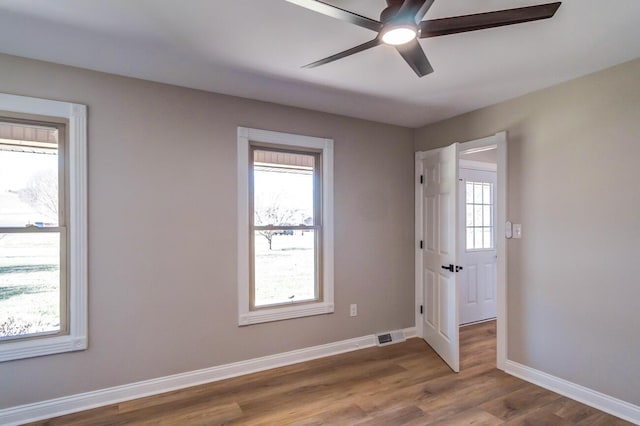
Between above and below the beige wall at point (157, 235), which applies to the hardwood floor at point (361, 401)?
below

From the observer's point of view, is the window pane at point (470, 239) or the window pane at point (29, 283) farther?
the window pane at point (470, 239)

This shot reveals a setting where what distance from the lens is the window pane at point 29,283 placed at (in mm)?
2238

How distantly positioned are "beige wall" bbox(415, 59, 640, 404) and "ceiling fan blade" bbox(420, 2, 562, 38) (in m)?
1.50

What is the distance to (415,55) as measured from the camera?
1.72m

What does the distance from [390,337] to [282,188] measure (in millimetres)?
2014

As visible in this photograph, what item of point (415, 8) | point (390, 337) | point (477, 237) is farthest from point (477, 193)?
point (415, 8)

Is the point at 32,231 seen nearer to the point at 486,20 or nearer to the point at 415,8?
the point at 415,8

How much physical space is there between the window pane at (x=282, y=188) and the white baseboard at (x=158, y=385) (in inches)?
49.3

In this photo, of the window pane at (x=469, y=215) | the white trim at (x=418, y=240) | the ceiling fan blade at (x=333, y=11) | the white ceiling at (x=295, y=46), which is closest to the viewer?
the ceiling fan blade at (x=333, y=11)

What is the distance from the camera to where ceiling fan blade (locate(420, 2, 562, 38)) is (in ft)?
4.52

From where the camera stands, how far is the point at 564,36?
1.97 m

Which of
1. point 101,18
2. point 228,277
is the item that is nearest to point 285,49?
point 101,18

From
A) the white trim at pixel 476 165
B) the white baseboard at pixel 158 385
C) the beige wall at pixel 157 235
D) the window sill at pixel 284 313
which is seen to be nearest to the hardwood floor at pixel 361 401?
the white baseboard at pixel 158 385

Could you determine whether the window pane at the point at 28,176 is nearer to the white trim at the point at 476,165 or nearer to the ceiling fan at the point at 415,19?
the ceiling fan at the point at 415,19
